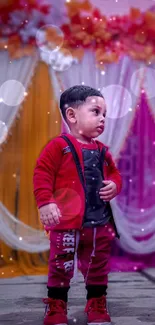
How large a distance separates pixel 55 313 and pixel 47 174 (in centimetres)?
52

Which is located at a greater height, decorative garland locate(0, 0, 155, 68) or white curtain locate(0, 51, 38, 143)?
decorative garland locate(0, 0, 155, 68)

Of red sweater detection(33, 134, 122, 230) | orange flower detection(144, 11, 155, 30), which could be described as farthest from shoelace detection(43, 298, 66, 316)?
orange flower detection(144, 11, 155, 30)

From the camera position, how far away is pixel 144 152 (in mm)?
3725

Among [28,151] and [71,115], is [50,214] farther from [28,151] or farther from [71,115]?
[28,151]

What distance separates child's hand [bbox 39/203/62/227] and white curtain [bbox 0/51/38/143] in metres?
1.82

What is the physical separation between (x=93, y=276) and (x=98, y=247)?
0.12m

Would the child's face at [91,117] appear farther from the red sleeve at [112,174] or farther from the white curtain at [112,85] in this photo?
the white curtain at [112,85]

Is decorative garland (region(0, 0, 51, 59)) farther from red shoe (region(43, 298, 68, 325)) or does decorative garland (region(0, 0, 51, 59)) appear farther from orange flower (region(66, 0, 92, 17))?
red shoe (region(43, 298, 68, 325))

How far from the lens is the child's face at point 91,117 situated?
1820 mm

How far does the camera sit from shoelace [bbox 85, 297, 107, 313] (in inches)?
70.6

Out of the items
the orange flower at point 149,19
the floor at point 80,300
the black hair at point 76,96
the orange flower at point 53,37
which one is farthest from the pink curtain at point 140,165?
the black hair at point 76,96

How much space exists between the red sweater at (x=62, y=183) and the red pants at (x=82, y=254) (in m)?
0.06

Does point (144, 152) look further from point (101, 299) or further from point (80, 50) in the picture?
point (101, 299)

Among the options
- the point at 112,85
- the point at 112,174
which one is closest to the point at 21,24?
the point at 112,85
